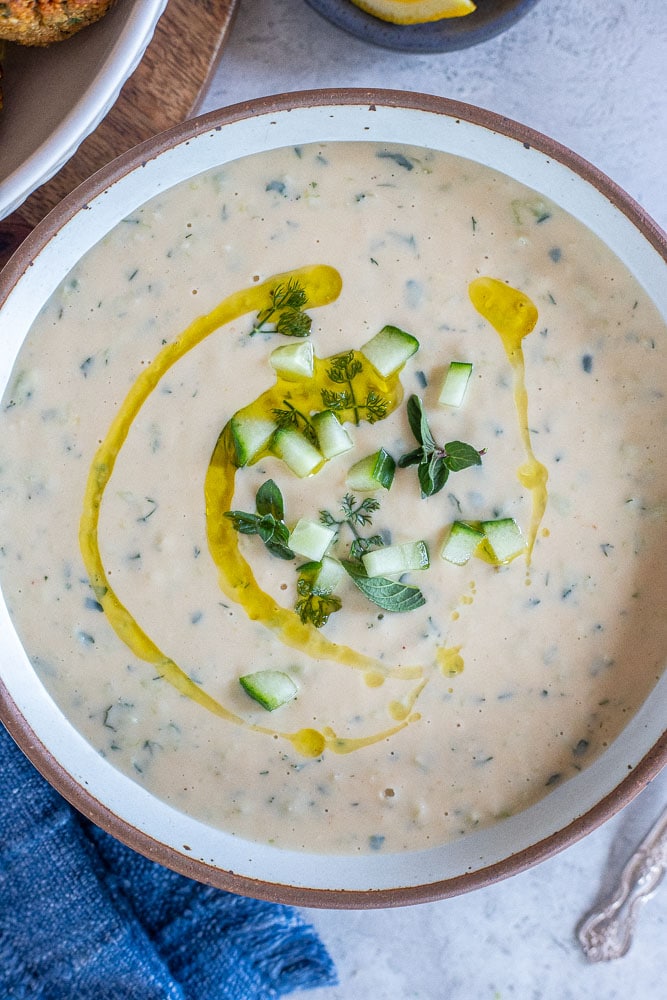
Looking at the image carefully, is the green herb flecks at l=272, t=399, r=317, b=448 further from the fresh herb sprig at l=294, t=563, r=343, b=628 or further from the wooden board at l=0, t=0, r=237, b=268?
the wooden board at l=0, t=0, r=237, b=268

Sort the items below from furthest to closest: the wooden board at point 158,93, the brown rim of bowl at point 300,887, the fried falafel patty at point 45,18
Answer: the wooden board at point 158,93 < the brown rim of bowl at point 300,887 < the fried falafel patty at point 45,18

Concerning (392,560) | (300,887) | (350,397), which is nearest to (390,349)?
(350,397)

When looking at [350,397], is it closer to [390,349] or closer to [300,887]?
[390,349]

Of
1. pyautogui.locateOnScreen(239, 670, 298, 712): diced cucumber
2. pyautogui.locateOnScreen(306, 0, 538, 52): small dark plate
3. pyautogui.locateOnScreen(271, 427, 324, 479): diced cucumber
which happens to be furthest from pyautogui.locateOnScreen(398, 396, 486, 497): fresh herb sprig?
pyautogui.locateOnScreen(306, 0, 538, 52): small dark plate

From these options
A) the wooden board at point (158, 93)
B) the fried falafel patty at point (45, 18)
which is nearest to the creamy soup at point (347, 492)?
the wooden board at point (158, 93)

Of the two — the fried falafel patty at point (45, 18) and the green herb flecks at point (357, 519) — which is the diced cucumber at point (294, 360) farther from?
the fried falafel patty at point (45, 18)

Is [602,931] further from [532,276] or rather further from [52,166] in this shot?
[52,166]
